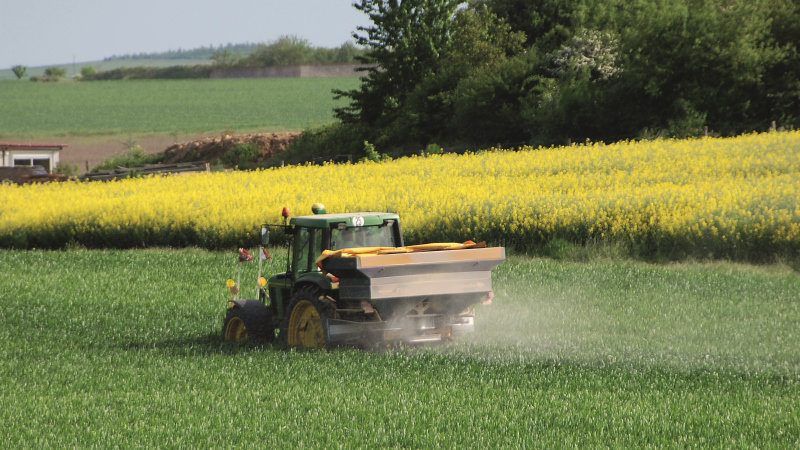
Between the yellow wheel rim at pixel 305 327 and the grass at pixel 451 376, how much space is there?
1.47 feet

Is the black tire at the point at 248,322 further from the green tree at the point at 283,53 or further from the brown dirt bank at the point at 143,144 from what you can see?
the green tree at the point at 283,53

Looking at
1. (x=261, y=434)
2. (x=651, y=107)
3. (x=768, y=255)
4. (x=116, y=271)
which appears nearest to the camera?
(x=261, y=434)

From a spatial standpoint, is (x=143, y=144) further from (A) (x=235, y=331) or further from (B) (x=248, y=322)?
(B) (x=248, y=322)

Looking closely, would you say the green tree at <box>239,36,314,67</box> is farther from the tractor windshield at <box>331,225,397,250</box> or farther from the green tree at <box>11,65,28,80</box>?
the tractor windshield at <box>331,225,397,250</box>

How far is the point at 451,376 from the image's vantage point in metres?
11.0

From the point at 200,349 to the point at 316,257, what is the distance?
185cm

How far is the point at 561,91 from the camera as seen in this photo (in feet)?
143

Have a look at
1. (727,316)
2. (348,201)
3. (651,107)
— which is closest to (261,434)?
(727,316)

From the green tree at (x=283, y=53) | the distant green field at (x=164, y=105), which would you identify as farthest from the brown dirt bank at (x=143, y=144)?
the green tree at (x=283, y=53)

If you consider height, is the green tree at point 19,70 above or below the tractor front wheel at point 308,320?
below

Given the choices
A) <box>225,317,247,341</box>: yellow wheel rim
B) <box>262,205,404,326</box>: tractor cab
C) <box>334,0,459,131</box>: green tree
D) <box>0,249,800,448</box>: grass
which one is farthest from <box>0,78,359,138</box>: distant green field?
<box>262,205,404,326</box>: tractor cab

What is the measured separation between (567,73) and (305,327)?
3491 cm

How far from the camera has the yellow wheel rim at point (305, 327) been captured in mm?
12750

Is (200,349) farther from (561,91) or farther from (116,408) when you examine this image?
(561,91)
